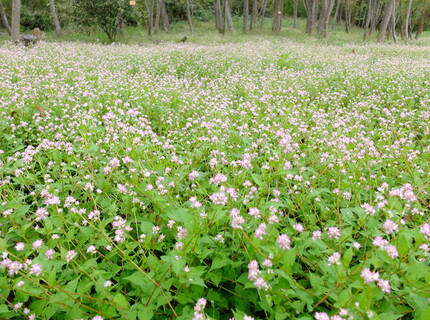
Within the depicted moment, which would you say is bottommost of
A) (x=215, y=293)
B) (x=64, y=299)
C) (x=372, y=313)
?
(x=215, y=293)

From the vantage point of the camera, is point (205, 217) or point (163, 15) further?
point (163, 15)

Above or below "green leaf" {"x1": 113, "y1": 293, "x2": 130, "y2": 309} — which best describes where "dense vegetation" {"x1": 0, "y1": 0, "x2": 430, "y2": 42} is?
above

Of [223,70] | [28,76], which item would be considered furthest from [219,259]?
[223,70]

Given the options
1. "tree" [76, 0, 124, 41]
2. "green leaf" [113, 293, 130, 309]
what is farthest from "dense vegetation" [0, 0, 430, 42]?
"green leaf" [113, 293, 130, 309]

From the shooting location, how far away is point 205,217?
7.72 feet

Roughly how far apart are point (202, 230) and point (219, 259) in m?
0.31

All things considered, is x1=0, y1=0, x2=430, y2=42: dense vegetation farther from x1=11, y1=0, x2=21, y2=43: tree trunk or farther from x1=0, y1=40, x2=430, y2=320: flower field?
x1=0, y1=40, x2=430, y2=320: flower field

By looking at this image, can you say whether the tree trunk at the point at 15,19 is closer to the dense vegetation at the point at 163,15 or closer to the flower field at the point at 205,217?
the dense vegetation at the point at 163,15

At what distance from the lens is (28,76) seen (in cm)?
797

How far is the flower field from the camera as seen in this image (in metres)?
1.99

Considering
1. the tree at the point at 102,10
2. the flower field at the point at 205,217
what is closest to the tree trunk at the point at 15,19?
the tree at the point at 102,10

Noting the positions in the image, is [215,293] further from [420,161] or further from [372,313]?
[420,161]

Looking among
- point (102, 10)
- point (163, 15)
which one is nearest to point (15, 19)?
point (102, 10)

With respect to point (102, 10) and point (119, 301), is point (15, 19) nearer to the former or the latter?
point (102, 10)
